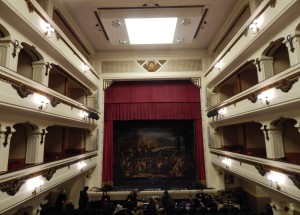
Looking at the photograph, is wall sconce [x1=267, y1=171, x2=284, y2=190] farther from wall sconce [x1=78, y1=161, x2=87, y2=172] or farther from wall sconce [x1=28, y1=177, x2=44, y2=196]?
wall sconce [x1=78, y1=161, x2=87, y2=172]

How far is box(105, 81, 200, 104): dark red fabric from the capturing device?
37.4 feet

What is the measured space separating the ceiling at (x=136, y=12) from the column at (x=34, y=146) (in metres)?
4.48

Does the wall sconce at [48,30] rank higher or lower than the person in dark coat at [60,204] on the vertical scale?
higher

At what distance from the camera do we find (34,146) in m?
5.68

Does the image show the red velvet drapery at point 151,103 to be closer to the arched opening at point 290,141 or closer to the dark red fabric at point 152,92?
the dark red fabric at point 152,92

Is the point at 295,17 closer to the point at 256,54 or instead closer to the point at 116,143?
the point at 256,54

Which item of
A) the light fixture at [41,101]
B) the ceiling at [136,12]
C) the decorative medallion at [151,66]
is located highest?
the ceiling at [136,12]

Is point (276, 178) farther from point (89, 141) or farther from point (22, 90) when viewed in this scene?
point (89, 141)

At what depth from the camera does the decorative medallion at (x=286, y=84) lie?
429 centimetres

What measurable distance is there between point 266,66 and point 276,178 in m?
2.99

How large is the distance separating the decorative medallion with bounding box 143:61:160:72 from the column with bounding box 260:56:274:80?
607 centimetres

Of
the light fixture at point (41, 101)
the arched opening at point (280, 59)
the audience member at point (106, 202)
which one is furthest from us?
the audience member at point (106, 202)

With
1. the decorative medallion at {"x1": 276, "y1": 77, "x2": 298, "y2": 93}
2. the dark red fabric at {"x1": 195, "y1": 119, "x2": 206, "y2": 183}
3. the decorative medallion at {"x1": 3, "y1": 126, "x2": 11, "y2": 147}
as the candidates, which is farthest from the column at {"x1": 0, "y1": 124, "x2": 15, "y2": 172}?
the dark red fabric at {"x1": 195, "y1": 119, "x2": 206, "y2": 183}

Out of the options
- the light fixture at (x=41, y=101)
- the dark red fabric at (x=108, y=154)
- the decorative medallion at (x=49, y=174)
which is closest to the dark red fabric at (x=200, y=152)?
the dark red fabric at (x=108, y=154)
